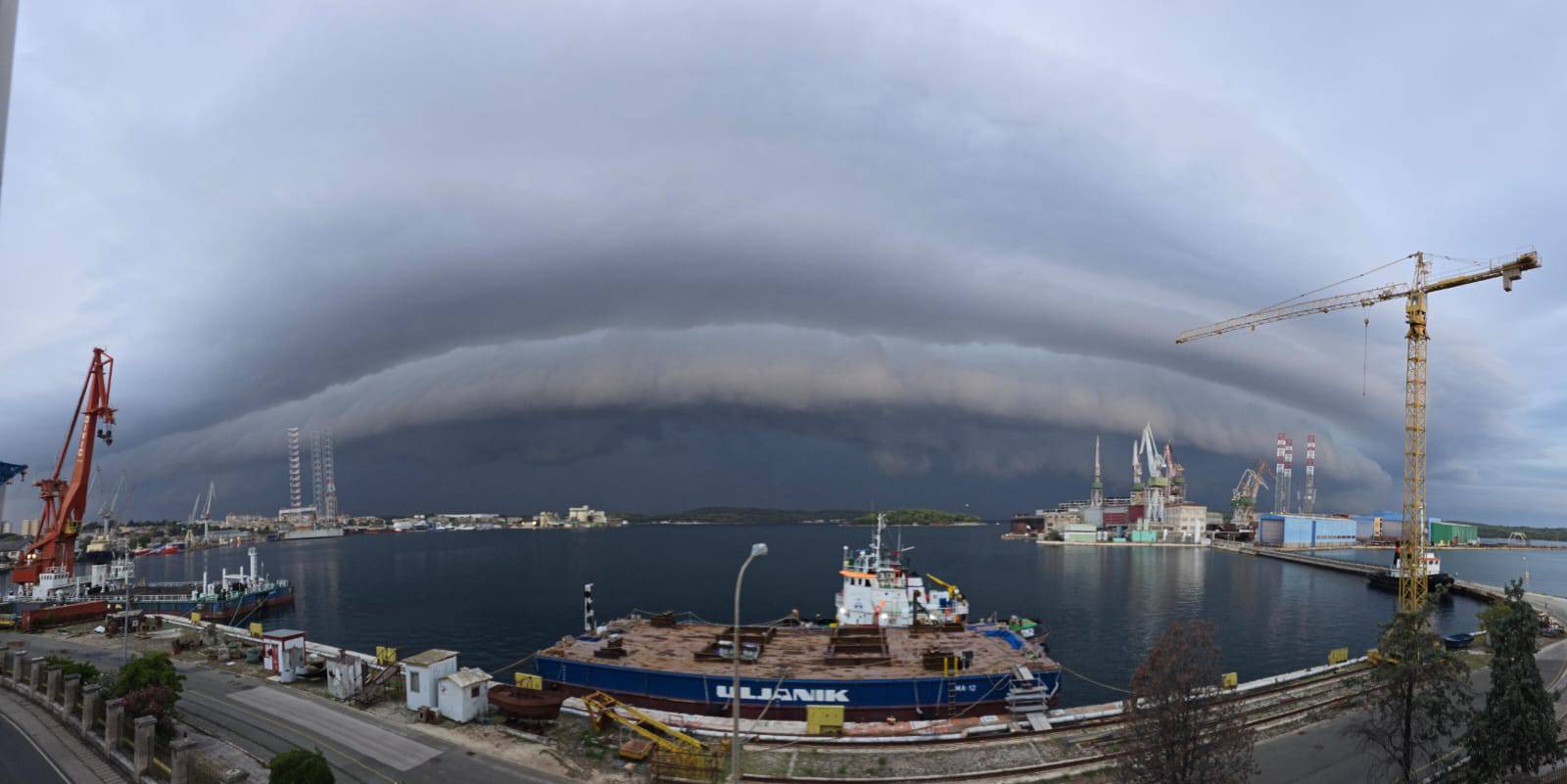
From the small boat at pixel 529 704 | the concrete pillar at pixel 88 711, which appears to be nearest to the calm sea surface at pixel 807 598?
the small boat at pixel 529 704

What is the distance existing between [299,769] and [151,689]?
1325 centimetres

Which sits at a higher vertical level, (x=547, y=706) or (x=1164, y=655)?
(x=1164, y=655)

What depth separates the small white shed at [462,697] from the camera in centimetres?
3509

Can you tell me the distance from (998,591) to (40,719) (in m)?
104

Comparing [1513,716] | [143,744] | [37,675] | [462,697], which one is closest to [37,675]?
[37,675]

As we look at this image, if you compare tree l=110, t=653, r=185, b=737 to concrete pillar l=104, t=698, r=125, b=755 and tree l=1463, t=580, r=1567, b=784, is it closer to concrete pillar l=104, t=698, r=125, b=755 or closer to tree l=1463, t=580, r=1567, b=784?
concrete pillar l=104, t=698, r=125, b=755

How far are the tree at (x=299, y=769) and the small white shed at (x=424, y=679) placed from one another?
39.7ft

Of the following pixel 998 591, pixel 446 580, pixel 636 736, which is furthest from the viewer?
pixel 446 580

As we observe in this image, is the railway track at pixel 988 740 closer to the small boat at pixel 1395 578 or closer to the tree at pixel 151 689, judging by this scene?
the tree at pixel 151 689

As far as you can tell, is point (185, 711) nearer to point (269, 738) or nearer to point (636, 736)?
point (269, 738)

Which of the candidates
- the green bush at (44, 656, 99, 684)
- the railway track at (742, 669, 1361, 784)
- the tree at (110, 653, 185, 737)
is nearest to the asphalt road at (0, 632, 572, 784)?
the tree at (110, 653, 185, 737)

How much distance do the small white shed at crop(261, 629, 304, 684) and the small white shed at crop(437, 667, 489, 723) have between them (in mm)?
12271

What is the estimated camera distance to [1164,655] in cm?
2264

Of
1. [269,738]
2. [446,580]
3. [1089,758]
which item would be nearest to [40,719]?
[269,738]
